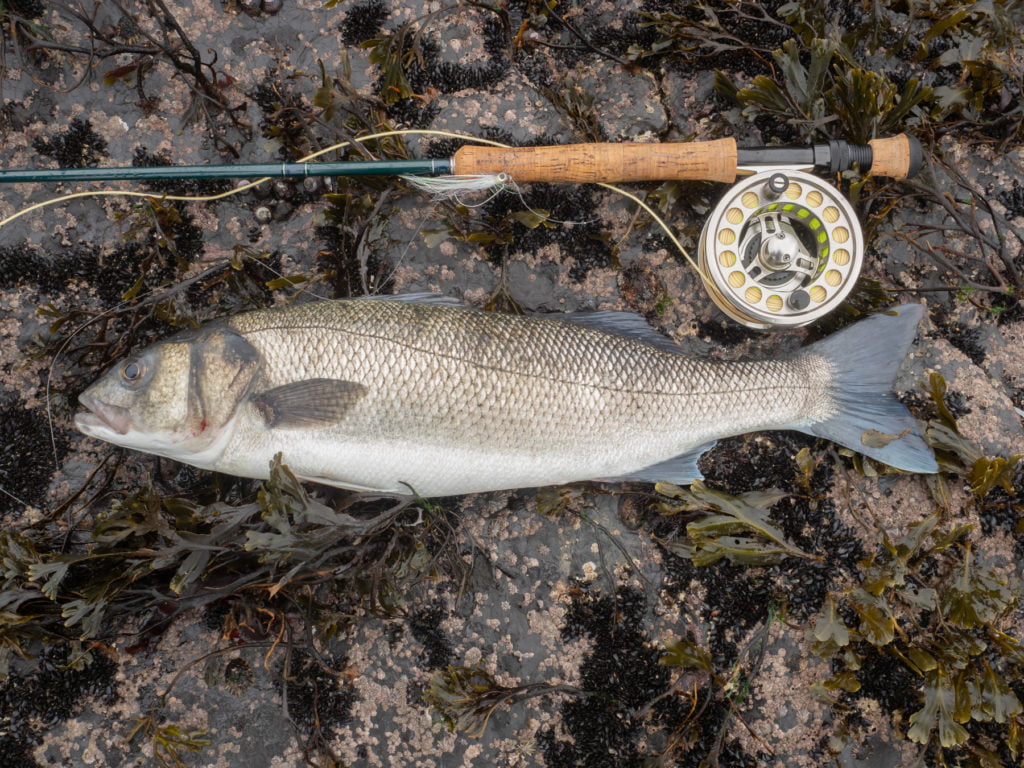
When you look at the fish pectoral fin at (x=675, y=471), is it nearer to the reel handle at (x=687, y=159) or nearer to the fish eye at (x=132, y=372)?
the reel handle at (x=687, y=159)

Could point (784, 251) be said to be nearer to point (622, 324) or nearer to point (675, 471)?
point (622, 324)

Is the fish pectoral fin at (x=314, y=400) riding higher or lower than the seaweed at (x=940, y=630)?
higher

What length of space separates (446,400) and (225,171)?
1.51m

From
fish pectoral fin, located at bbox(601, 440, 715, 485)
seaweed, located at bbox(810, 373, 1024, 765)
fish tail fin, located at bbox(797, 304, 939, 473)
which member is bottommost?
seaweed, located at bbox(810, 373, 1024, 765)

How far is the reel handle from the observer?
295 centimetres

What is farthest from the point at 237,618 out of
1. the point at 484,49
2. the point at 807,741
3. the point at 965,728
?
the point at 965,728

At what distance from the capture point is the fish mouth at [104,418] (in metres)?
2.70

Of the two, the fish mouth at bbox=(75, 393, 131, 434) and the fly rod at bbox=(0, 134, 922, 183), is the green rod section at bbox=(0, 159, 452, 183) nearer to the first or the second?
the fly rod at bbox=(0, 134, 922, 183)

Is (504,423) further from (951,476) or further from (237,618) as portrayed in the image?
(951,476)

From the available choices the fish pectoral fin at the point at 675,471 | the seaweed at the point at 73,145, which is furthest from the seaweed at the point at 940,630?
the seaweed at the point at 73,145

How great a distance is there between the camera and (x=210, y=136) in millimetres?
3279

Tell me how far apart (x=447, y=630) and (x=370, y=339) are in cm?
152

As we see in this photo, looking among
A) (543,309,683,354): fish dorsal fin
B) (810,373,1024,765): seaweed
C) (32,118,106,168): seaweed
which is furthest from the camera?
(32,118,106,168): seaweed

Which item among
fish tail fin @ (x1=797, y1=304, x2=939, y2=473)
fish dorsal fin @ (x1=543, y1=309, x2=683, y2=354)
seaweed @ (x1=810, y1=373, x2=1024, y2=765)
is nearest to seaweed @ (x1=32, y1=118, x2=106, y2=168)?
fish dorsal fin @ (x1=543, y1=309, x2=683, y2=354)
